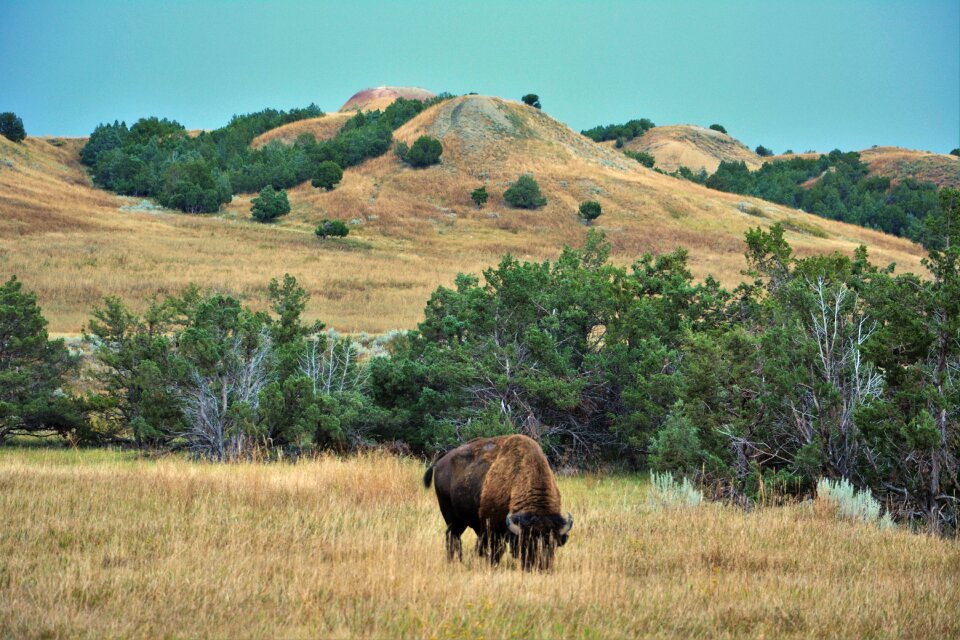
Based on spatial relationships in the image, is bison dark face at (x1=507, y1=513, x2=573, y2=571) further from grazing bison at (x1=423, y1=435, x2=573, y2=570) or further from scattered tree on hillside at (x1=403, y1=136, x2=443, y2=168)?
scattered tree on hillside at (x1=403, y1=136, x2=443, y2=168)

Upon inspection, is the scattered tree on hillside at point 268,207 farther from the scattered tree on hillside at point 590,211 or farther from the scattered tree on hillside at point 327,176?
the scattered tree on hillside at point 590,211

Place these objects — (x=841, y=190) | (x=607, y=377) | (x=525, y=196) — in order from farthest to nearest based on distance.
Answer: (x=841, y=190)
(x=525, y=196)
(x=607, y=377)

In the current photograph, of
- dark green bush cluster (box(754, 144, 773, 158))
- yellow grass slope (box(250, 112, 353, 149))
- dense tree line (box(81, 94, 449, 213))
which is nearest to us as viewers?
dense tree line (box(81, 94, 449, 213))

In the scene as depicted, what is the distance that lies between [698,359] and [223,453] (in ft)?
28.8

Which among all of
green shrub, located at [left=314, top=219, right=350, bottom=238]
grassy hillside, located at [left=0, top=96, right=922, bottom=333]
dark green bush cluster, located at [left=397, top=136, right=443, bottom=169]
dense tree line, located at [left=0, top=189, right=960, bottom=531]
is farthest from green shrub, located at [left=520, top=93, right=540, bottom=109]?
dense tree line, located at [left=0, top=189, right=960, bottom=531]

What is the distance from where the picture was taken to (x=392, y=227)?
74.0m

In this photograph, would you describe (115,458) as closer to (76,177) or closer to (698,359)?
(698,359)

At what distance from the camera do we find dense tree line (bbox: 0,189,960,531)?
1132cm

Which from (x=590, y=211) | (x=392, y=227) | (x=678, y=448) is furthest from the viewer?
(x=590, y=211)

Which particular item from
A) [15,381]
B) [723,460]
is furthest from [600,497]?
[15,381]

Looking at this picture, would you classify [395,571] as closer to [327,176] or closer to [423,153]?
[327,176]

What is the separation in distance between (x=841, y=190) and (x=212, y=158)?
8598cm

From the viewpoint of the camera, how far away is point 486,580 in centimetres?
665

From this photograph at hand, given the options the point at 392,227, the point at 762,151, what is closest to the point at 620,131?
the point at 762,151
